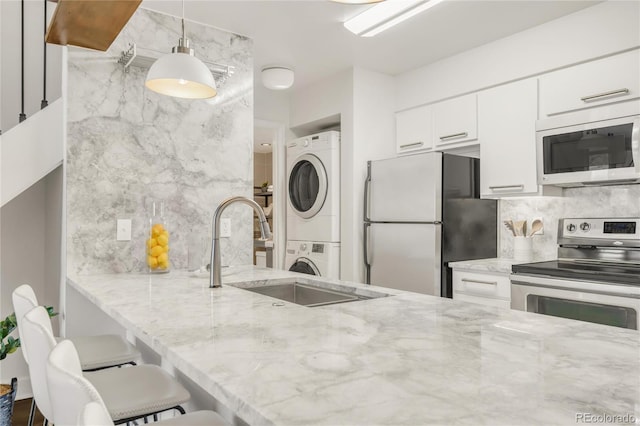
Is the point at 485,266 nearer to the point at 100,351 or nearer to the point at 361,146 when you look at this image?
the point at 361,146

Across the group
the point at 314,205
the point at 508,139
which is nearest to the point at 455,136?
the point at 508,139

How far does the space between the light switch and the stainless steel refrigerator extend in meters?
1.86

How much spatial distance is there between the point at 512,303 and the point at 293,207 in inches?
90.5

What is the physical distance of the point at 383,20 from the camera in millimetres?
2717

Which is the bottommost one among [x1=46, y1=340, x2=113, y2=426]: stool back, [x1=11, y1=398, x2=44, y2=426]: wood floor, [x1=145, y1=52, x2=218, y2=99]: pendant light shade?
[x1=11, y1=398, x2=44, y2=426]: wood floor

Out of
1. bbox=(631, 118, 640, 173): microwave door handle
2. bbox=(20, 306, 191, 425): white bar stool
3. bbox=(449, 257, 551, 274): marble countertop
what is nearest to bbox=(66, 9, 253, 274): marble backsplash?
bbox=(20, 306, 191, 425): white bar stool

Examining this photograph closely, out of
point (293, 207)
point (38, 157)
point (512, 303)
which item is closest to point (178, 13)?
point (38, 157)

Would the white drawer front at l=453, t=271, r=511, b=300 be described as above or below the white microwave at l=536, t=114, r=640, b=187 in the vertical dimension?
below

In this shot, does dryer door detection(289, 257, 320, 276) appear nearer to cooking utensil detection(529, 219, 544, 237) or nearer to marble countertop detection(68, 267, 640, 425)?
cooking utensil detection(529, 219, 544, 237)

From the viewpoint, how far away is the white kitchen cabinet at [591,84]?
2516 millimetres

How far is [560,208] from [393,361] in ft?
9.10

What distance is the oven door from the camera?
7.03 ft

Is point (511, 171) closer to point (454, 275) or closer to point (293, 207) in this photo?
point (454, 275)

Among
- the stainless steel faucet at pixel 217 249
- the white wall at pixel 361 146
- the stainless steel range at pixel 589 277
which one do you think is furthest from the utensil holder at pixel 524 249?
the stainless steel faucet at pixel 217 249
